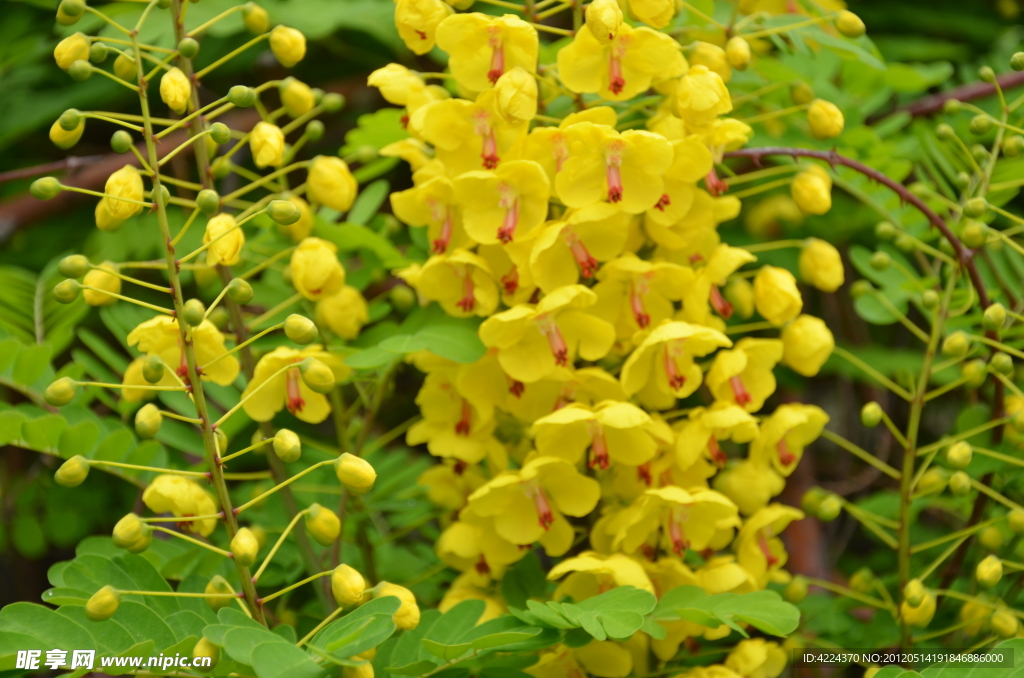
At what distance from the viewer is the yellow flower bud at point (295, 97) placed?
1429mm

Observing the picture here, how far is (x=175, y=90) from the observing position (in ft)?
3.75

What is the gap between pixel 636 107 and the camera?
1.42 metres

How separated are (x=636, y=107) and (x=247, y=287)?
0.64 meters

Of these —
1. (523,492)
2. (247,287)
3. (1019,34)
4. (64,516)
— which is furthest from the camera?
(1019,34)

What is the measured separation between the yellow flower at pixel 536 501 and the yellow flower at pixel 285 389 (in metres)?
0.26

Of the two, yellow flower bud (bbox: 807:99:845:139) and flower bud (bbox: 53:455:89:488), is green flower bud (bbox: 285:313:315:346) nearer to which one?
flower bud (bbox: 53:455:89:488)

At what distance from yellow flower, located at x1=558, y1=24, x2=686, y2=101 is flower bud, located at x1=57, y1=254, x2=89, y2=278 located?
66 cm

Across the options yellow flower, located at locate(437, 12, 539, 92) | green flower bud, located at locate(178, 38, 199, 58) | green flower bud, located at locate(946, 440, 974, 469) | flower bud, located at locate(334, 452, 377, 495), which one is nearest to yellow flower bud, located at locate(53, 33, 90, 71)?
green flower bud, located at locate(178, 38, 199, 58)

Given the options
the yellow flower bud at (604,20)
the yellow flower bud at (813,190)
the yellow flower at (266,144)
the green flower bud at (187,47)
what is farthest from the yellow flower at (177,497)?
the yellow flower bud at (813,190)

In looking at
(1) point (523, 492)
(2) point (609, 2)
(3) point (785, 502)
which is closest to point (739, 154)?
(2) point (609, 2)

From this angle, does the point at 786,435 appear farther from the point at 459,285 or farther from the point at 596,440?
the point at 459,285

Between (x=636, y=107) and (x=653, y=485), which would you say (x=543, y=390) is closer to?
(x=653, y=485)

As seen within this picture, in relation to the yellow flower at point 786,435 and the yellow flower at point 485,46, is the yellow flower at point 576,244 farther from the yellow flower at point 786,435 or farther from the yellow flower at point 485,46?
the yellow flower at point 786,435

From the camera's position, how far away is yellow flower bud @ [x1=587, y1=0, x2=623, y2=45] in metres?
1.20
